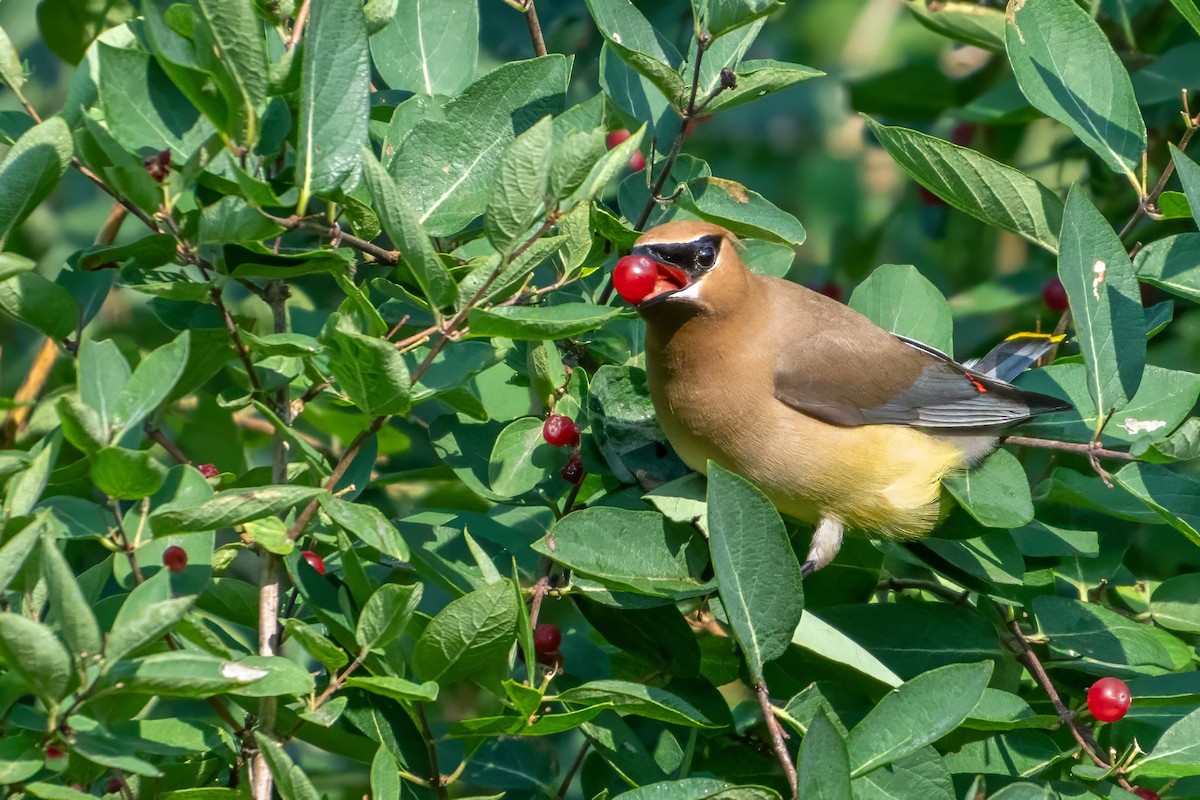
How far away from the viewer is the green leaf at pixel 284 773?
6.56 ft

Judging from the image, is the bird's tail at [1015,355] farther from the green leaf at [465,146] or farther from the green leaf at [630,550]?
the green leaf at [465,146]

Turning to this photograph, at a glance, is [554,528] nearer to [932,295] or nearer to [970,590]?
[970,590]

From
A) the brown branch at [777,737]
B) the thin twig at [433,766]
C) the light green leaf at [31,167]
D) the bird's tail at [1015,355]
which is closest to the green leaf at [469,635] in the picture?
the thin twig at [433,766]

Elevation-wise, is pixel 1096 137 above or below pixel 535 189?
below

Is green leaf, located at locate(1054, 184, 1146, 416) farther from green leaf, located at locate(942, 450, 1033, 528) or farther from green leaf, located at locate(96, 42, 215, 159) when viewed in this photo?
green leaf, located at locate(96, 42, 215, 159)

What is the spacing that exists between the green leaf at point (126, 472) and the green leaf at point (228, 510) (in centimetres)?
5

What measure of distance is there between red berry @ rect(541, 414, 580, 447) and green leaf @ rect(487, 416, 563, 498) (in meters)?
0.03

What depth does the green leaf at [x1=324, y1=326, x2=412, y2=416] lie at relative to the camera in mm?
2098

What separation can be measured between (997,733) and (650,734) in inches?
29.8

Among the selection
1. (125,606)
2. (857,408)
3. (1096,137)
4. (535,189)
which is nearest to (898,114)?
(857,408)

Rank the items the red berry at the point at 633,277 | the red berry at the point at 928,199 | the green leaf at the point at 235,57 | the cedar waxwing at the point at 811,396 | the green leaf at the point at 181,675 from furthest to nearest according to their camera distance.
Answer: the red berry at the point at 928,199
the cedar waxwing at the point at 811,396
the red berry at the point at 633,277
the green leaf at the point at 235,57
the green leaf at the point at 181,675

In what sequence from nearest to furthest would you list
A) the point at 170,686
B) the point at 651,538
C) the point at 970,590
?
the point at 170,686
the point at 651,538
the point at 970,590

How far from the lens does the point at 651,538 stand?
269cm

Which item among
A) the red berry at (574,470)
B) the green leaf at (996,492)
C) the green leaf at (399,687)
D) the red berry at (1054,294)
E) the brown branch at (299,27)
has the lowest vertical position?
the red berry at (1054,294)
